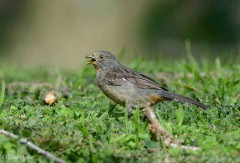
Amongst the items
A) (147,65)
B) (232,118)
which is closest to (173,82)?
(147,65)

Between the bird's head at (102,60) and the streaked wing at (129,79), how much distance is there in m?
0.34

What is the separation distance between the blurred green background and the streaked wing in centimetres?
1170

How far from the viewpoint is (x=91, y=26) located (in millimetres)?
20125

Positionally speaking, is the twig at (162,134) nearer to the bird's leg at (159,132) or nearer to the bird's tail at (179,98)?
the bird's leg at (159,132)

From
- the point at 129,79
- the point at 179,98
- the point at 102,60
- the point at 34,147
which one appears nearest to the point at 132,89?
the point at 129,79

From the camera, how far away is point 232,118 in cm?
602

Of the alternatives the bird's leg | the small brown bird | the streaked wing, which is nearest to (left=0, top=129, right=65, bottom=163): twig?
the bird's leg

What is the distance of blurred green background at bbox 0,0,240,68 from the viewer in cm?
1934

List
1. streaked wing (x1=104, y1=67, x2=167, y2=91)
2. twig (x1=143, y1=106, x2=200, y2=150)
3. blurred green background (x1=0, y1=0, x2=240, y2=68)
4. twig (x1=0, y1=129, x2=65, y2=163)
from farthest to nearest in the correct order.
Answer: blurred green background (x1=0, y1=0, x2=240, y2=68) → streaked wing (x1=104, y1=67, x2=167, y2=91) → twig (x1=143, y1=106, x2=200, y2=150) → twig (x1=0, y1=129, x2=65, y2=163)

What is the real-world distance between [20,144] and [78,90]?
3721 mm

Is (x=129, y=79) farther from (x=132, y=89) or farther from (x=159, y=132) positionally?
(x=159, y=132)

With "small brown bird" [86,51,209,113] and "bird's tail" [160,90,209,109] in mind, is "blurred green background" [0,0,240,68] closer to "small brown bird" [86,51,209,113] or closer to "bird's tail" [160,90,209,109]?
"small brown bird" [86,51,209,113]

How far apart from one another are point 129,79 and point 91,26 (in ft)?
43.2

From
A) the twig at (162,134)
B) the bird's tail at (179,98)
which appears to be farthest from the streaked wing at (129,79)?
the twig at (162,134)
